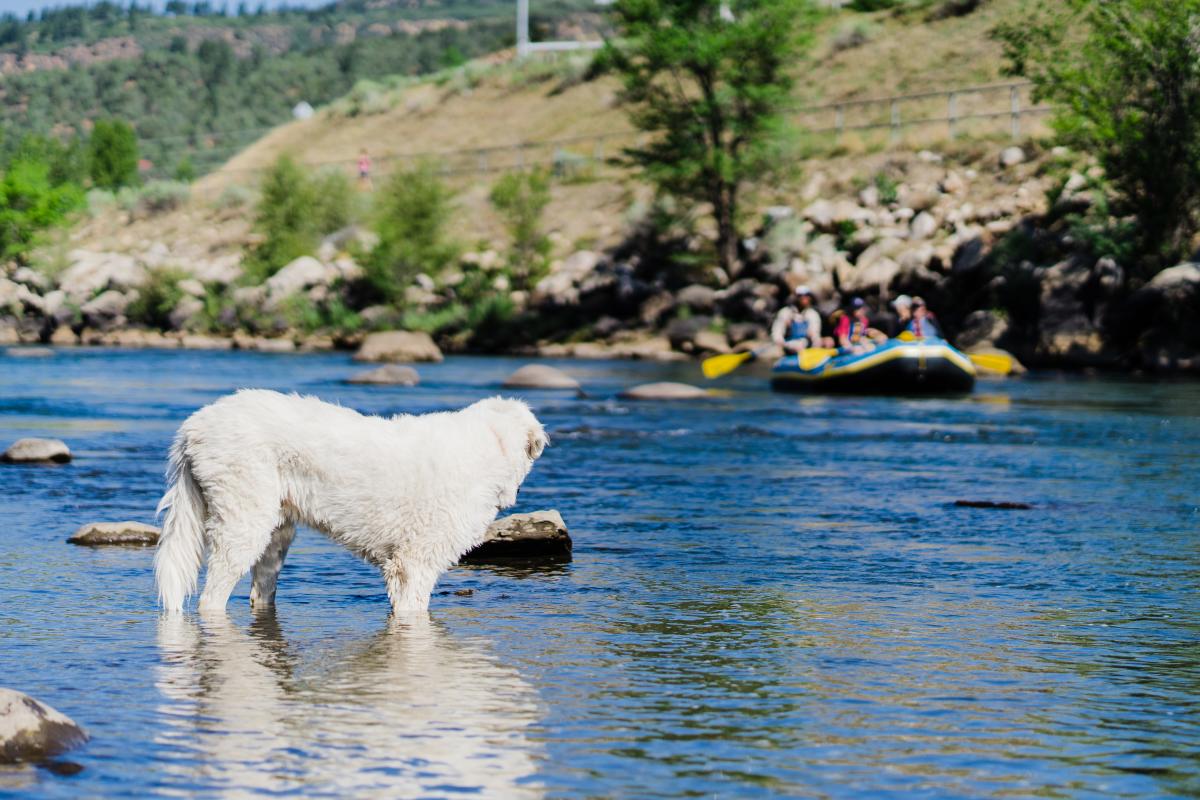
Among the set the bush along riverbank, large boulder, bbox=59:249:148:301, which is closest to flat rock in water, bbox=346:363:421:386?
the bush along riverbank

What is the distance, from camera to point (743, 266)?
5581 cm

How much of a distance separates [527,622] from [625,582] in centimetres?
177

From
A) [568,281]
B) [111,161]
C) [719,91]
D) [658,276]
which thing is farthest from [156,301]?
[111,161]

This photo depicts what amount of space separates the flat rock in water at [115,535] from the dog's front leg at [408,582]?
4.15 m

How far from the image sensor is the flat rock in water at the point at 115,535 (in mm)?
13633

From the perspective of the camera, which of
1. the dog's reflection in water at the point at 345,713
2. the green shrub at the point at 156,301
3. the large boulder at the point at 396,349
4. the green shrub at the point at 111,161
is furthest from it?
the green shrub at the point at 111,161

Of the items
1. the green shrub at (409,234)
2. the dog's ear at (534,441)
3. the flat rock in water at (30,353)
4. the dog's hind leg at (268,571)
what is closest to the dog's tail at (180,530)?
the dog's hind leg at (268,571)

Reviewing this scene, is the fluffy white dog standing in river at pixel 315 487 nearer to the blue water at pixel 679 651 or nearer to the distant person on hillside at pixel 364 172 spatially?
the blue water at pixel 679 651

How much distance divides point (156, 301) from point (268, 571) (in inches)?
2264

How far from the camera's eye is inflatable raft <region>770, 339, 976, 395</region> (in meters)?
34.1

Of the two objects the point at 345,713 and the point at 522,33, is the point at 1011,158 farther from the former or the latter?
the point at 522,33

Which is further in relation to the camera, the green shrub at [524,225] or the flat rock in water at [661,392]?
the green shrub at [524,225]

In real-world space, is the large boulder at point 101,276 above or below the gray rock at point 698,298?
above

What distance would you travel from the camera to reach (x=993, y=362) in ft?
133
